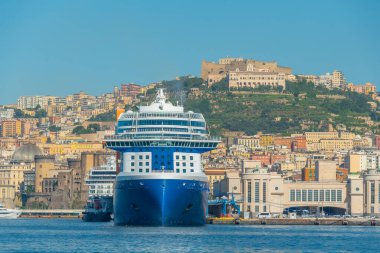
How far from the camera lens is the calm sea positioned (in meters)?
80.1

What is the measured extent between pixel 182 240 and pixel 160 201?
12326 millimetres

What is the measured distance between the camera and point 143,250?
7675 centimetres

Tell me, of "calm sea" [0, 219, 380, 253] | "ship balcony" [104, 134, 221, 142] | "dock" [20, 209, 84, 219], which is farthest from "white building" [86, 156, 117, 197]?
"ship balcony" [104, 134, 221, 142]

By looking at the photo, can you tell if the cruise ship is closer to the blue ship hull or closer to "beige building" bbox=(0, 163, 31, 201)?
the blue ship hull

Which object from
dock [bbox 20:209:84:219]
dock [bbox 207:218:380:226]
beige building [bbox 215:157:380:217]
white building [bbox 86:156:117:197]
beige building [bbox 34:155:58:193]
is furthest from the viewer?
beige building [bbox 34:155:58:193]

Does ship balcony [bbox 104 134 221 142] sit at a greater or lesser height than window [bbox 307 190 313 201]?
greater

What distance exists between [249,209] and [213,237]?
154ft

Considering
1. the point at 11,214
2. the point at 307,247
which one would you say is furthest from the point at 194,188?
the point at 11,214

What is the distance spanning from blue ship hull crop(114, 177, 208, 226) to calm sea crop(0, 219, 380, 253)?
3.89ft

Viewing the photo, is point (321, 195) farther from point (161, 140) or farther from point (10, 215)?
point (161, 140)

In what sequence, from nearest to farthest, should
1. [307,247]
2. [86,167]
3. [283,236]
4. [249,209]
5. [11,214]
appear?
[307,247] < [283,236] < [249,209] < [11,214] < [86,167]

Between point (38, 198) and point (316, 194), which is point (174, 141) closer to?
point (316, 194)

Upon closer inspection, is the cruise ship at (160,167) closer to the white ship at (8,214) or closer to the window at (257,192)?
the window at (257,192)

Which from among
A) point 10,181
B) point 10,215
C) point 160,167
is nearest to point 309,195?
point 10,215
